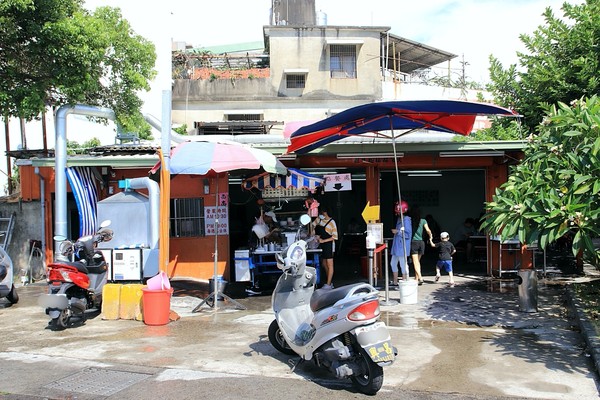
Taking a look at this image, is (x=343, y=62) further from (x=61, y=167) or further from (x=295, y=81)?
(x=61, y=167)

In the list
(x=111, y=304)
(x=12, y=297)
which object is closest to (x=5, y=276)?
(x=12, y=297)

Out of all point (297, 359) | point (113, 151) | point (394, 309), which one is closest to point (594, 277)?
point (394, 309)

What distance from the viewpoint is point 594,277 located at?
1173cm

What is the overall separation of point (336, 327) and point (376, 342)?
420 mm

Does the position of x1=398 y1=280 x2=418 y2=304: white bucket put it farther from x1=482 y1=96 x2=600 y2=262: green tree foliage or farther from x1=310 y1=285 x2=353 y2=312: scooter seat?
x1=310 y1=285 x2=353 y2=312: scooter seat

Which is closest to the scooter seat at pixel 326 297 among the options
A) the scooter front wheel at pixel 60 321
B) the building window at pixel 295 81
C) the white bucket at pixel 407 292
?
the white bucket at pixel 407 292

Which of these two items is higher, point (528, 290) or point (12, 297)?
point (528, 290)

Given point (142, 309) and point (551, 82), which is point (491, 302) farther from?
point (142, 309)

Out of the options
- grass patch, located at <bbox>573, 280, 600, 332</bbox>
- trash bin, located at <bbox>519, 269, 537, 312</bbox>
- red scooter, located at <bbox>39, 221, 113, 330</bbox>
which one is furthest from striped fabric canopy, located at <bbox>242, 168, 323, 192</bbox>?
grass patch, located at <bbox>573, 280, 600, 332</bbox>

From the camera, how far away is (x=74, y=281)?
793 cm

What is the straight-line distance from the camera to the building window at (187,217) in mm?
12391

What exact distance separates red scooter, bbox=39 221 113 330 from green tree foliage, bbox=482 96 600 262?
19.3ft

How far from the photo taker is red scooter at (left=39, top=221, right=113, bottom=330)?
25.3ft

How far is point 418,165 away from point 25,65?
8.41 meters
